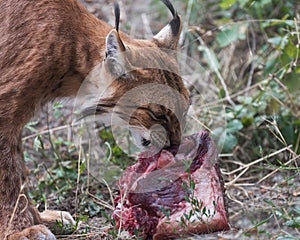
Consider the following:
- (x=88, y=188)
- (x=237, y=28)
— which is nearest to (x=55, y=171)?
(x=88, y=188)

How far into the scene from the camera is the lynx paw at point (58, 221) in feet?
15.0

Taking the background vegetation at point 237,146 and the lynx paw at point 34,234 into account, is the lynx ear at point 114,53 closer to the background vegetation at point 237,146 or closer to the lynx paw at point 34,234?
the background vegetation at point 237,146

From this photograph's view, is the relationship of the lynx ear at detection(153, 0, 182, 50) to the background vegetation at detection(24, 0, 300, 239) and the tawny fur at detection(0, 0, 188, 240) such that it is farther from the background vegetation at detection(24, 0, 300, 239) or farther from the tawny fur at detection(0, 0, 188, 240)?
the background vegetation at detection(24, 0, 300, 239)

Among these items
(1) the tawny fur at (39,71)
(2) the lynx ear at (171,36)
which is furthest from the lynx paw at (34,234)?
(2) the lynx ear at (171,36)

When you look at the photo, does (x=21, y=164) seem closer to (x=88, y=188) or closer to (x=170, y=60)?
(x=88, y=188)

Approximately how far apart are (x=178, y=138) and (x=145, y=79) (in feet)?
1.44

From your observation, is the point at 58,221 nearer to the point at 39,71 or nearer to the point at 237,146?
the point at 39,71

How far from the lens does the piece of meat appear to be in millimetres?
3902

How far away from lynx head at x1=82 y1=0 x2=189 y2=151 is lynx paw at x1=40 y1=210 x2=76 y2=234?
0.73 m

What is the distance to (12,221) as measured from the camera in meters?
4.38

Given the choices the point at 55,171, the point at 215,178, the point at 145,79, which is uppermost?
the point at 145,79

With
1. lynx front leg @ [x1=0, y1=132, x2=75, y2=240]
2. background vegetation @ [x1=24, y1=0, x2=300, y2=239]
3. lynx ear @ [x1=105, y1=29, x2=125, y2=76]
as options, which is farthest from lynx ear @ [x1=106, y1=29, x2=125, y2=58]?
background vegetation @ [x1=24, y1=0, x2=300, y2=239]

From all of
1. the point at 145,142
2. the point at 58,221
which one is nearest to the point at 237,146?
the point at 145,142

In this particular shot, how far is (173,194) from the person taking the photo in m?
4.06
